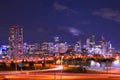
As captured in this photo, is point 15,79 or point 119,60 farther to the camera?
point 119,60

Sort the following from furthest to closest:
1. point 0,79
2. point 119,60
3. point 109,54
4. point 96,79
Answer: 1. point 109,54
2. point 119,60
3. point 96,79
4. point 0,79

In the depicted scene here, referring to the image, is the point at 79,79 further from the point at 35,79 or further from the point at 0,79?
the point at 0,79

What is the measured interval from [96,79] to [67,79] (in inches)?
141

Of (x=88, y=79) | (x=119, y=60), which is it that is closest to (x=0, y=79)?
(x=88, y=79)

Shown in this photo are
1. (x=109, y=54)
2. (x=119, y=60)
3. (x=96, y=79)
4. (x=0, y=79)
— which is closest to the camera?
(x=0, y=79)

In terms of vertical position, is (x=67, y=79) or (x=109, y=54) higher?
(x=109, y=54)

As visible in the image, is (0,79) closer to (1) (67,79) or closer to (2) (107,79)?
(1) (67,79)

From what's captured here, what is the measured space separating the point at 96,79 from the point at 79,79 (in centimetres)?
215

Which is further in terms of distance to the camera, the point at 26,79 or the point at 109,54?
the point at 109,54

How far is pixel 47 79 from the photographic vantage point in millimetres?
47625

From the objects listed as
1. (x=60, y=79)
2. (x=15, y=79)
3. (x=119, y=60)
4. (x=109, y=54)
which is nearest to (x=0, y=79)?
(x=15, y=79)

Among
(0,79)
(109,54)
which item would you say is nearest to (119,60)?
(0,79)

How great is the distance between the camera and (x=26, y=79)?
47.8m

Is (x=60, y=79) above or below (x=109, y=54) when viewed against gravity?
below
